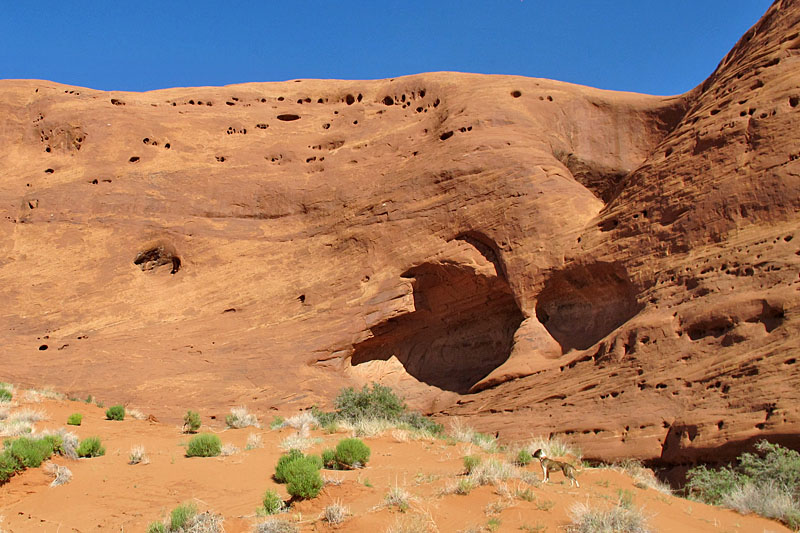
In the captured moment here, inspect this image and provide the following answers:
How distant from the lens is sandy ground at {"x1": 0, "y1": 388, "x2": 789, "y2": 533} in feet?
23.1

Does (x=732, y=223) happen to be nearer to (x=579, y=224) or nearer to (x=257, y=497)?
(x=579, y=224)

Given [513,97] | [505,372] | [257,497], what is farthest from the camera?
[513,97]

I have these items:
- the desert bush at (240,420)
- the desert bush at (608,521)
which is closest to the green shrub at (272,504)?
the desert bush at (608,521)

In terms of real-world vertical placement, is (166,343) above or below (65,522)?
above

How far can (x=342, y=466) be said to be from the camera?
32.1 ft

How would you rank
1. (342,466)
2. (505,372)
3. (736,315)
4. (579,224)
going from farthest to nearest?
(579,224)
(505,372)
(736,315)
(342,466)

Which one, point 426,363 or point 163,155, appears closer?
point 426,363

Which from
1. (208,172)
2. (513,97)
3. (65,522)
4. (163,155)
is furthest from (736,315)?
(163,155)

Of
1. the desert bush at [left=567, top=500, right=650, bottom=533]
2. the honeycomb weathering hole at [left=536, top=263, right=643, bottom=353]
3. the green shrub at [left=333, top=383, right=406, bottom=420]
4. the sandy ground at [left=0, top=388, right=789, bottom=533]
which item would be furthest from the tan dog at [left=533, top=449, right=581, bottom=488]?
the honeycomb weathering hole at [left=536, top=263, right=643, bottom=353]

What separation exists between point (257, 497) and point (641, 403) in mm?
7808

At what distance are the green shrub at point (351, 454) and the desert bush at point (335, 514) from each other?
8.90 ft

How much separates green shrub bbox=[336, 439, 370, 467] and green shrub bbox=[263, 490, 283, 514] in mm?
2135

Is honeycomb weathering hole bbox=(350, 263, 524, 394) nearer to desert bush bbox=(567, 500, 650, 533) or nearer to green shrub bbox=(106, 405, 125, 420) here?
green shrub bbox=(106, 405, 125, 420)

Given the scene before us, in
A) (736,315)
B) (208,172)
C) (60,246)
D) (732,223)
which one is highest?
(208,172)
